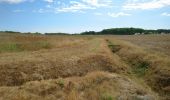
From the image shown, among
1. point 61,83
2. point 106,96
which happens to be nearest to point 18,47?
point 61,83

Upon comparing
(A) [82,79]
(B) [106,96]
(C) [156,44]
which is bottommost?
(C) [156,44]

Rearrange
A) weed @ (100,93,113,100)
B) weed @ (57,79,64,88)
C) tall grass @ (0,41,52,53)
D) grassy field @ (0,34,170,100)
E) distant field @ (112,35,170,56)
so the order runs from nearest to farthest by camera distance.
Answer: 1. weed @ (100,93,113,100)
2. grassy field @ (0,34,170,100)
3. weed @ (57,79,64,88)
4. tall grass @ (0,41,52,53)
5. distant field @ (112,35,170,56)

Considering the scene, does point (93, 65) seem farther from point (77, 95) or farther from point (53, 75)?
point (77, 95)

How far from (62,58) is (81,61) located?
4.23 ft

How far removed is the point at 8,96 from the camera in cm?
1305

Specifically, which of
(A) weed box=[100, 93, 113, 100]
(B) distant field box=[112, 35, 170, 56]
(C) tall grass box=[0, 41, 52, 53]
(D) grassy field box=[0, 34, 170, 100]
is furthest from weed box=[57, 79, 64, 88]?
(C) tall grass box=[0, 41, 52, 53]

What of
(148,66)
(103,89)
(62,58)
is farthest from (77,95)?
(148,66)

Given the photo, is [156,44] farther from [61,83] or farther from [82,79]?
[61,83]

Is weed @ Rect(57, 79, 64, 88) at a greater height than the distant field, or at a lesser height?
greater

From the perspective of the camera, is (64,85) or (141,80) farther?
(141,80)

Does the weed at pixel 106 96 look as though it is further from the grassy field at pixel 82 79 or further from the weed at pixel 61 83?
the weed at pixel 61 83

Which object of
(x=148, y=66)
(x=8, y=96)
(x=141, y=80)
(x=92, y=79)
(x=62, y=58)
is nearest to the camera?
(x=8, y=96)

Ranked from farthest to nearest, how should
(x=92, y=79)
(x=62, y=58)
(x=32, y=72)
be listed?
(x=62, y=58)
(x=32, y=72)
(x=92, y=79)

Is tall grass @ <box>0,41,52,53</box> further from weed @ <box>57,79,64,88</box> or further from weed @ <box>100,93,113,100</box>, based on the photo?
weed @ <box>100,93,113,100</box>
